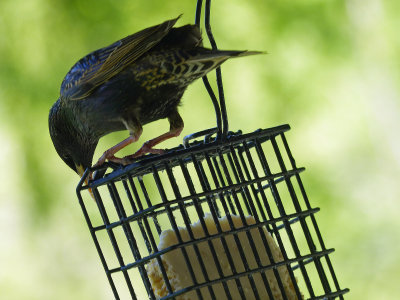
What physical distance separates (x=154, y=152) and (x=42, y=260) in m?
3.67

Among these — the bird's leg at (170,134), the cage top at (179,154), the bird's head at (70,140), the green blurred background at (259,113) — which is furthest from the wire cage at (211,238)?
the green blurred background at (259,113)

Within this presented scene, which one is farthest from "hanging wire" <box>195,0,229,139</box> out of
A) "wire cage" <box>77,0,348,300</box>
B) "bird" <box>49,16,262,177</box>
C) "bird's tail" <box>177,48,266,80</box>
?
"bird" <box>49,16,262,177</box>

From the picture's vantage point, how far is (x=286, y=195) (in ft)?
17.9

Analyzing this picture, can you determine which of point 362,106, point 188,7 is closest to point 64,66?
point 188,7

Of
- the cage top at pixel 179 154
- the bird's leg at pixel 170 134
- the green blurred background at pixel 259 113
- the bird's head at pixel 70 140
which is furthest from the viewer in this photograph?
the green blurred background at pixel 259 113

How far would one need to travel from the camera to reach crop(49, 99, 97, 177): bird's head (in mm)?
2557

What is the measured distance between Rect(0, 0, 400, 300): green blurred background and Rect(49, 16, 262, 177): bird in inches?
120

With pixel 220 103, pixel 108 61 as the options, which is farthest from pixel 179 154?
pixel 108 61

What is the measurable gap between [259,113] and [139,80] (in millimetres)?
3435

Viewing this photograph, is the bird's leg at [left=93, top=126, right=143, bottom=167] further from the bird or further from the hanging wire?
the hanging wire

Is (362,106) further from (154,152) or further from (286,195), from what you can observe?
(154,152)

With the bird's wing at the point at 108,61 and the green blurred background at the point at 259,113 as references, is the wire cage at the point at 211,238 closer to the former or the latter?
the bird's wing at the point at 108,61

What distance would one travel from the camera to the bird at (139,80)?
7.25 ft

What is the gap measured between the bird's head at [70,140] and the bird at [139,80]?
0.33 ft
